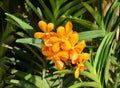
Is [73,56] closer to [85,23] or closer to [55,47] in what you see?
[55,47]

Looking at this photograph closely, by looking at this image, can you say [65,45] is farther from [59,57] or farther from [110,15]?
[110,15]

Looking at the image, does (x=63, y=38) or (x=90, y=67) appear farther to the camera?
(x=90, y=67)


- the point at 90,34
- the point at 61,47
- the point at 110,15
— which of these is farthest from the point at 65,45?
the point at 110,15

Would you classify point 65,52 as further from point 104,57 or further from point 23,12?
point 23,12

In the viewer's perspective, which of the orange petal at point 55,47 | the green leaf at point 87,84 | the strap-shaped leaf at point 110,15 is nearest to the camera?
the orange petal at point 55,47

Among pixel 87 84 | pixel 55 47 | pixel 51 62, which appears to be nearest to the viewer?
pixel 55 47

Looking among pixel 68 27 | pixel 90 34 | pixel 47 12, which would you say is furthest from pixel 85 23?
pixel 68 27

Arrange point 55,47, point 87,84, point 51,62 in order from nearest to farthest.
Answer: point 55,47, point 87,84, point 51,62

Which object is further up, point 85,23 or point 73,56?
point 85,23

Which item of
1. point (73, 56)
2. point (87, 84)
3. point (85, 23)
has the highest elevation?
point (85, 23)

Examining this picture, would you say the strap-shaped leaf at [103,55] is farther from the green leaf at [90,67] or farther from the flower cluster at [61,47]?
the flower cluster at [61,47]

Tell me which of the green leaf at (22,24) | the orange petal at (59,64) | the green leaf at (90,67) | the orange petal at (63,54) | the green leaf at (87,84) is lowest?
the green leaf at (87,84)

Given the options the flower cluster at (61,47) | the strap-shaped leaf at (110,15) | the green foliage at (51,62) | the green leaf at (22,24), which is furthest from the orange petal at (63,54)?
the strap-shaped leaf at (110,15)

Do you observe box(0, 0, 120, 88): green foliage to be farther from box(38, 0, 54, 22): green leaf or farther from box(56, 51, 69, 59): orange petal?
box(56, 51, 69, 59): orange petal
